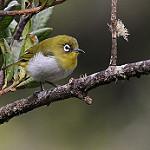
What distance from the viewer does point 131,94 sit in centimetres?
484

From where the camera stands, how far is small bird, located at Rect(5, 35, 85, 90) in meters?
1.82

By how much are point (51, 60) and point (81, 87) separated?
0.70 metres

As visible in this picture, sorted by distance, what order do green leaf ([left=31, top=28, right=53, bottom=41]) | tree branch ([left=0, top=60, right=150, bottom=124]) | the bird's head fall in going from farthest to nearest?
the bird's head, green leaf ([left=31, top=28, right=53, bottom=41]), tree branch ([left=0, top=60, right=150, bottom=124])

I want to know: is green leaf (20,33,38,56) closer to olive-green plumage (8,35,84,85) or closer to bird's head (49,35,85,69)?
olive-green plumage (8,35,84,85)

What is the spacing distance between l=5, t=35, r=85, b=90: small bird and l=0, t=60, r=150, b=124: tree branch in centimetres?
17

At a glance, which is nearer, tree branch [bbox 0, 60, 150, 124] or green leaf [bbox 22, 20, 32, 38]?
tree branch [bbox 0, 60, 150, 124]

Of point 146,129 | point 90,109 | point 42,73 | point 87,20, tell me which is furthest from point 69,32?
point 42,73

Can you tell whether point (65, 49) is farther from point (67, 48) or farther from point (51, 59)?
point (51, 59)

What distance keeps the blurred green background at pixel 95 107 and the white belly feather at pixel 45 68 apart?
2528mm

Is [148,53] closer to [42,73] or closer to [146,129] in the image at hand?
[146,129]

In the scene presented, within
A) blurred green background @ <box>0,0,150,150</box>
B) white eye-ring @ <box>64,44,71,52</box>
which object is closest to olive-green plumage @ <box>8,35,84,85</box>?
white eye-ring @ <box>64,44,71,52</box>

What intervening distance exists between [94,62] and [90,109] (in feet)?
1.36

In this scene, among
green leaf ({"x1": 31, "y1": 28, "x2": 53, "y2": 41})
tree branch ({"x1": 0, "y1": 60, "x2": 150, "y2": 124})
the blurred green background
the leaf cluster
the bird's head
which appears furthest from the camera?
the blurred green background

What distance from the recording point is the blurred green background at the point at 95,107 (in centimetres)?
456
